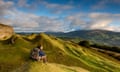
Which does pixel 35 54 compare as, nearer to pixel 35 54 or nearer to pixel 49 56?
pixel 35 54

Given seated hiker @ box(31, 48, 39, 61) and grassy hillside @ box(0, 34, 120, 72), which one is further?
grassy hillside @ box(0, 34, 120, 72)

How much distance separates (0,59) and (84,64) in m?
37.4

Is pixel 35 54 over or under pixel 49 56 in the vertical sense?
over

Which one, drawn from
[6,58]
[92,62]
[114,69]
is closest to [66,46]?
[92,62]

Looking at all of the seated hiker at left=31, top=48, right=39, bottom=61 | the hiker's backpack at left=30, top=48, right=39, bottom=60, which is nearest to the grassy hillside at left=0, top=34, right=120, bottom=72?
the seated hiker at left=31, top=48, right=39, bottom=61

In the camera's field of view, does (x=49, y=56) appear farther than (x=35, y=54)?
Yes

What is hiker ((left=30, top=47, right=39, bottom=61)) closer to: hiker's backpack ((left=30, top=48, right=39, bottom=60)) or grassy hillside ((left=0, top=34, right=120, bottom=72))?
hiker's backpack ((left=30, top=48, right=39, bottom=60))

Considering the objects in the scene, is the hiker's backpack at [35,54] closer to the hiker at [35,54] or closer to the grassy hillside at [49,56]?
the hiker at [35,54]

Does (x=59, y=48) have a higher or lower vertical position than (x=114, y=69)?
higher

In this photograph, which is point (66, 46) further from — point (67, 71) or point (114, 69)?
point (67, 71)

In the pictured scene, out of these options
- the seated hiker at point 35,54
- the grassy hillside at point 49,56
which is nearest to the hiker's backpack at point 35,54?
the seated hiker at point 35,54

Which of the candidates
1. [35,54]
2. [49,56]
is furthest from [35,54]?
[49,56]

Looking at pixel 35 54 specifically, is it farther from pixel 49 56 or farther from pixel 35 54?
pixel 49 56

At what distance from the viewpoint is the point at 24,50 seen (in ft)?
368
